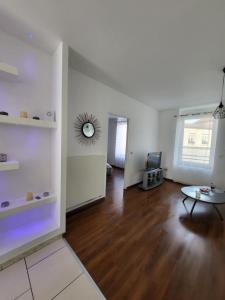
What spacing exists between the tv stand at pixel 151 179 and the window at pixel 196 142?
3.01 ft

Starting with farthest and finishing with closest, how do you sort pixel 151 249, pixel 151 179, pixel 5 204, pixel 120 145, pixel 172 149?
pixel 120 145 → pixel 172 149 → pixel 151 179 → pixel 151 249 → pixel 5 204

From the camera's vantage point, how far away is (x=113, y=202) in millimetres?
2906

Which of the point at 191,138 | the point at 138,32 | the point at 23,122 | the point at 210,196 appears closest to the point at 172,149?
the point at 191,138

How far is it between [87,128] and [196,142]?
11.7ft

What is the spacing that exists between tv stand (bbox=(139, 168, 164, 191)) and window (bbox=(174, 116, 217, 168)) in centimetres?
92

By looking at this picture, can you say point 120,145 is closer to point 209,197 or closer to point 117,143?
point 117,143

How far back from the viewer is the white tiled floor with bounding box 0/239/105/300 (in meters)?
1.14

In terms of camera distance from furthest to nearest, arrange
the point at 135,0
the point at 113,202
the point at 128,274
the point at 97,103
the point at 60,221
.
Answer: the point at 113,202
the point at 97,103
the point at 60,221
the point at 128,274
the point at 135,0

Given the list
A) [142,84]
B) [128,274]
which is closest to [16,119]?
[128,274]

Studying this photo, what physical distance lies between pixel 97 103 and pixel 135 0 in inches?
65.7

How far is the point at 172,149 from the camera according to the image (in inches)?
177

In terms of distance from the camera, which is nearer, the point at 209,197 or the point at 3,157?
the point at 3,157

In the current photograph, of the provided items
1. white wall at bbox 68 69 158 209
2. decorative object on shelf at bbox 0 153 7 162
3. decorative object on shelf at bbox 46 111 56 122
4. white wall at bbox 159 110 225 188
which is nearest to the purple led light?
white wall at bbox 68 69 158 209

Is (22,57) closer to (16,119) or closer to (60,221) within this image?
(16,119)
